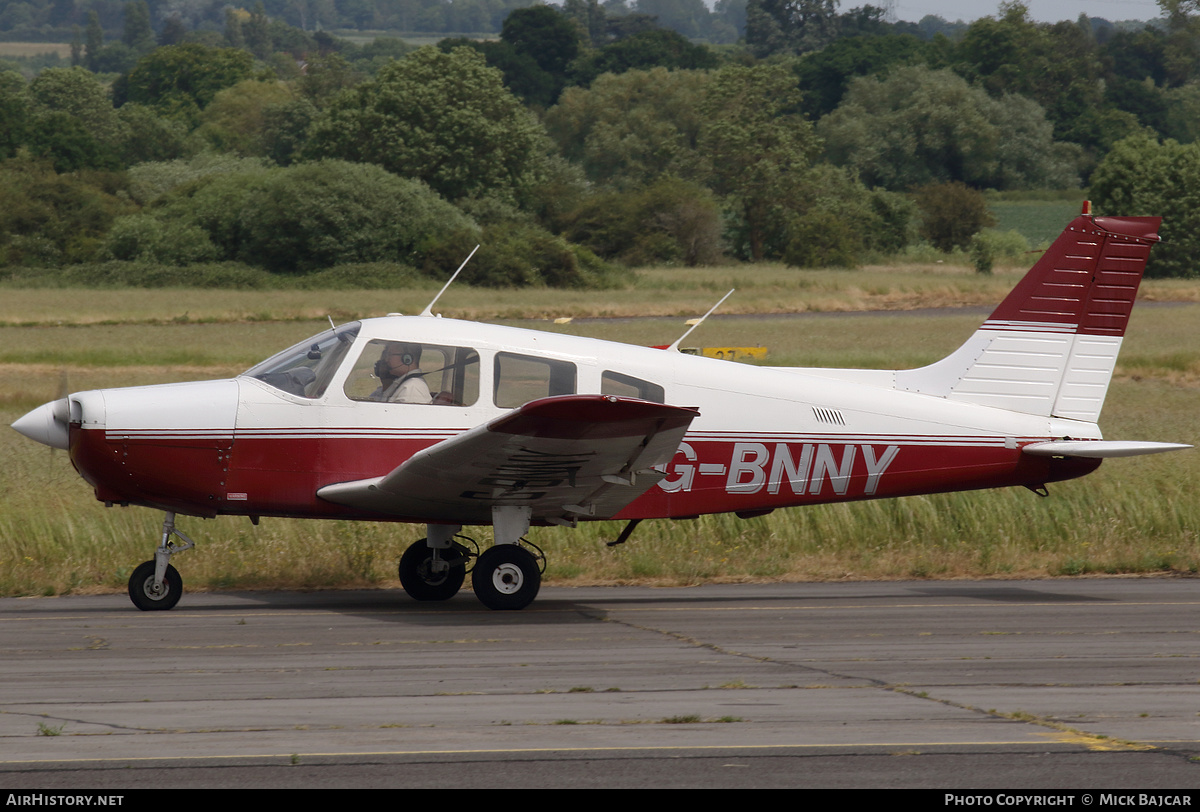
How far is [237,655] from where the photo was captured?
7914 mm

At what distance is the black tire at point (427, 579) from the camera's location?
10.2 meters

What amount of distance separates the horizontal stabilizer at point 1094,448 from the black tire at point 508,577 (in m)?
3.83

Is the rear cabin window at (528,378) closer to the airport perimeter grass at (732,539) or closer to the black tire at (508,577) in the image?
the black tire at (508,577)

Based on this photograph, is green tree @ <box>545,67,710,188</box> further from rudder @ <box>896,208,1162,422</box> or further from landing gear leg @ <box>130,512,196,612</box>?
landing gear leg @ <box>130,512,196,612</box>

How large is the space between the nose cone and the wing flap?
1766 mm

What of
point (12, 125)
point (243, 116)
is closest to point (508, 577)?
point (12, 125)

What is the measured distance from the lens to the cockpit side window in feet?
30.6

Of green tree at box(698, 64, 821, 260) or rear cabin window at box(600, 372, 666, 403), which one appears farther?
green tree at box(698, 64, 821, 260)

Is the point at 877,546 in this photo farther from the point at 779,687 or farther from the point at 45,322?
the point at 45,322

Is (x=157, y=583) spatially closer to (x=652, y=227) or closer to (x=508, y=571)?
(x=508, y=571)

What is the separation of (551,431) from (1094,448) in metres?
4.16

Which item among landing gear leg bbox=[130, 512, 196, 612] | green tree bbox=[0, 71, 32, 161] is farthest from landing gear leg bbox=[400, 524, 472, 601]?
green tree bbox=[0, 71, 32, 161]

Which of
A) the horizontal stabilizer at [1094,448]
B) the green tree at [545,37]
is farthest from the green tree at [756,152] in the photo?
the horizontal stabilizer at [1094,448]
